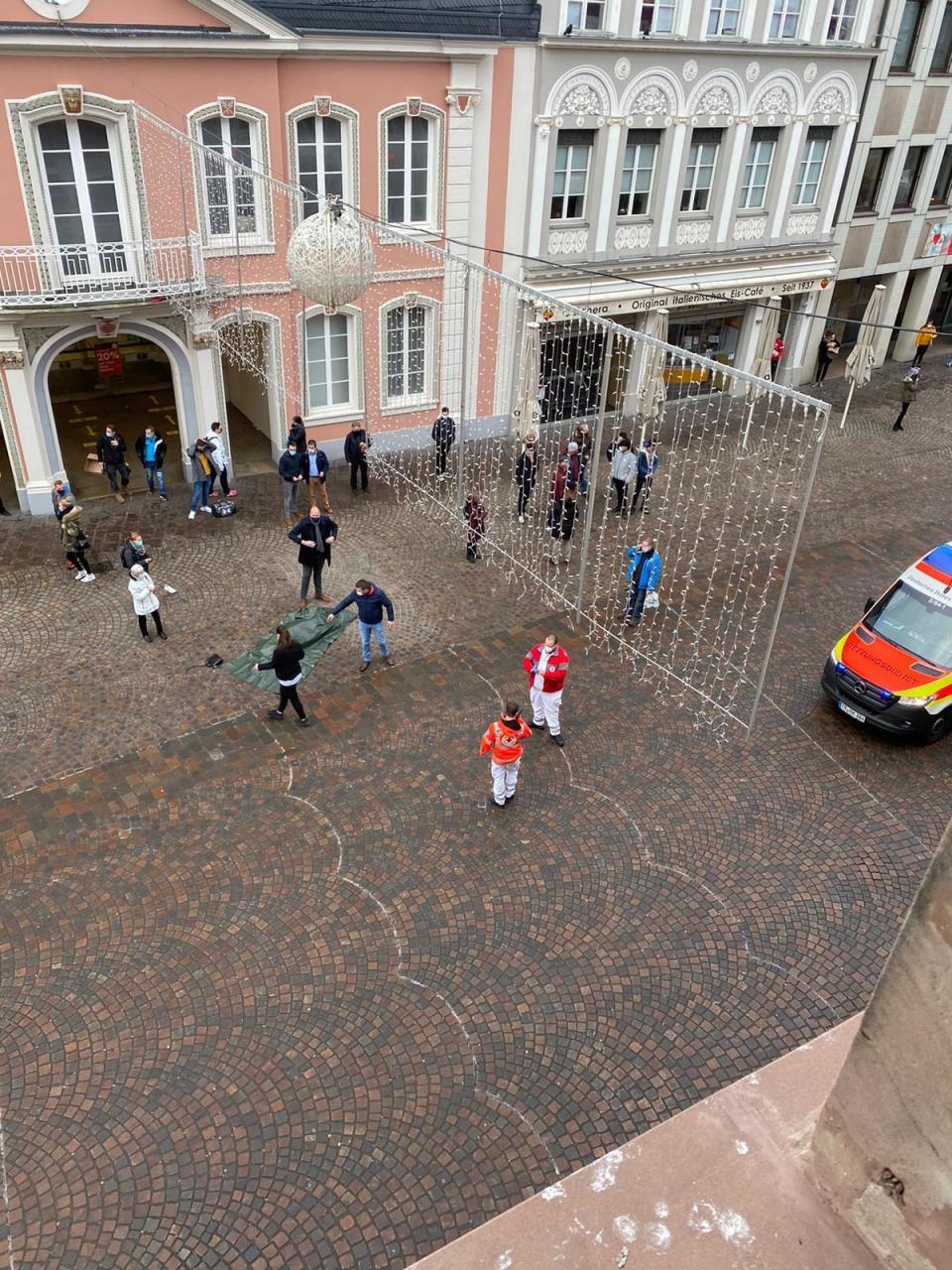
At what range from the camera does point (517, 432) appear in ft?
61.0

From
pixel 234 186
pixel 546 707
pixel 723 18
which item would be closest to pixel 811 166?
pixel 723 18

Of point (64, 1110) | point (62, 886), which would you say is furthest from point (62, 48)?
point (64, 1110)

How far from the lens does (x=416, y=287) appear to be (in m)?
19.5

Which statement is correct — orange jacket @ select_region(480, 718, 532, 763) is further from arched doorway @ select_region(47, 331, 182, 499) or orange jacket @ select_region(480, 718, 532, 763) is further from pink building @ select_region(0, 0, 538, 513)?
arched doorway @ select_region(47, 331, 182, 499)

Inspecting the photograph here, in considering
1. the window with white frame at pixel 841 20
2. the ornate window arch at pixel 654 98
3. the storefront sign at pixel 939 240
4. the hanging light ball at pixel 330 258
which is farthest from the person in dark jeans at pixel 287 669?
the storefront sign at pixel 939 240

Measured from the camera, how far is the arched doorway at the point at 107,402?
19.5 meters

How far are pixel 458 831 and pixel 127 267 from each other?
38.2ft

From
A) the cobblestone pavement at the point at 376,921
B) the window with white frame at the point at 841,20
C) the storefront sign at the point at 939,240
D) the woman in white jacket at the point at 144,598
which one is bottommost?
the cobblestone pavement at the point at 376,921

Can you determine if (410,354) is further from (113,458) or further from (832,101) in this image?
(832,101)

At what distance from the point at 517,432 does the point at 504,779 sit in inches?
377

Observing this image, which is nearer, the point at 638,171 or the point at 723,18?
the point at 723,18

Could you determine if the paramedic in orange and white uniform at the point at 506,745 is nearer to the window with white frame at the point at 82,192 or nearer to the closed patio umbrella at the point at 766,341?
the window with white frame at the point at 82,192

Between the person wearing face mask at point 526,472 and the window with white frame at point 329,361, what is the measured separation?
16.1ft

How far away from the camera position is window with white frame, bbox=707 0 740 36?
1972cm
